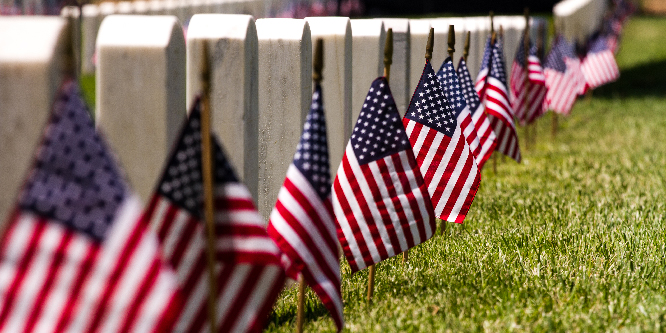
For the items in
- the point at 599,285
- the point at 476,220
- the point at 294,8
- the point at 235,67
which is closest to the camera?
the point at 235,67

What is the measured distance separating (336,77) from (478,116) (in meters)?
2.15

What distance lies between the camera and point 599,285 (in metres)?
4.54

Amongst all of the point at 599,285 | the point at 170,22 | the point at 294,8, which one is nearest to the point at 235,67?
the point at 170,22

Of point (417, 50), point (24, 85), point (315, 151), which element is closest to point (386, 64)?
point (315, 151)

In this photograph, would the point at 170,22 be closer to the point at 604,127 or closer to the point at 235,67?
the point at 235,67

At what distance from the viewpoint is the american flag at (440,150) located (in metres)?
5.06

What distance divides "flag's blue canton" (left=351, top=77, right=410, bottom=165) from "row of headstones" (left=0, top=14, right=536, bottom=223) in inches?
19.0

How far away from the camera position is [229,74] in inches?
145

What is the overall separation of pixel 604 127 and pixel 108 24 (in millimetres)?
10860

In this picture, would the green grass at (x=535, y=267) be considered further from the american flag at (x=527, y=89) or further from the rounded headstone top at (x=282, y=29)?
the rounded headstone top at (x=282, y=29)

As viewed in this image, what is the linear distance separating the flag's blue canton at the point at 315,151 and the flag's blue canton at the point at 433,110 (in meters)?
1.68

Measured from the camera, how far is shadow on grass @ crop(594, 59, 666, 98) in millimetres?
18547

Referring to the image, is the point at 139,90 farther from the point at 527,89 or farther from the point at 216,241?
the point at 527,89

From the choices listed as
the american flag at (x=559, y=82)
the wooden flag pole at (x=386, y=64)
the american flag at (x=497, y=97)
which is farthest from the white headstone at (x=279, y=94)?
the american flag at (x=559, y=82)
